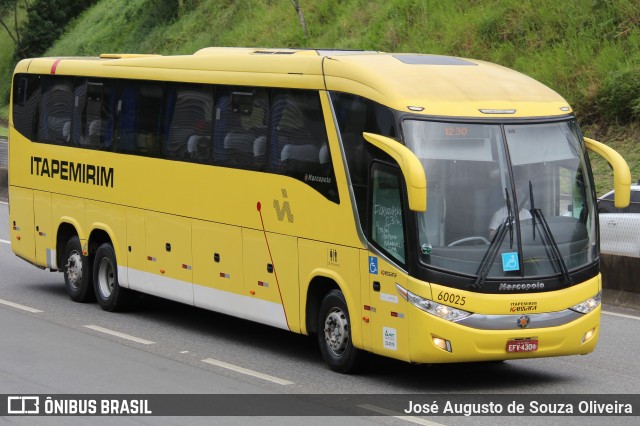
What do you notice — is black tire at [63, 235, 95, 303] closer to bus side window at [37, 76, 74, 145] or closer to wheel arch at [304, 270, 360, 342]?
bus side window at [37, 76, 74, 145]

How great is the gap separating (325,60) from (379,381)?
3.31 m

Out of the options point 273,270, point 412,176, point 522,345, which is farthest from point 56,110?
point 522,345

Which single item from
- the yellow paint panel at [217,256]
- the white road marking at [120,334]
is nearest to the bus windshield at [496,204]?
the yellow paint panel at [217,256]

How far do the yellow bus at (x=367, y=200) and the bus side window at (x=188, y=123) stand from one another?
0.09ft

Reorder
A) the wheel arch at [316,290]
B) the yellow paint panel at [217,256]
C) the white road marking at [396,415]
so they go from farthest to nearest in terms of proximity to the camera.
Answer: the yellow paint panel at [217,256] < the wheel arch at [316,290] < the white road marking at [396,415]

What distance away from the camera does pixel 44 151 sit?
18453 mm

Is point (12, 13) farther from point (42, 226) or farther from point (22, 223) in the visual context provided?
point (42, 226)

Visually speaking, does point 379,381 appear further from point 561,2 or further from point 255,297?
point 561,2

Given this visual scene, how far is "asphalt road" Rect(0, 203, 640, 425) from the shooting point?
11852 mm

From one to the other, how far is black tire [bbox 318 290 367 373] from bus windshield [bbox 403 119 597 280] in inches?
58.6

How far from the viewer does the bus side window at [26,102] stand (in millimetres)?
18875

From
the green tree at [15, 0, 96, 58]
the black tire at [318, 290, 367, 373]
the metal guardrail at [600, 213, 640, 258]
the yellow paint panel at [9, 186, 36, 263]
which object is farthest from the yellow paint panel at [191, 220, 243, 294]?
the green tree at [15, 0, 96, 58]

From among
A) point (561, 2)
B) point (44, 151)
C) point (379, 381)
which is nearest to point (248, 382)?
point (379, 381)

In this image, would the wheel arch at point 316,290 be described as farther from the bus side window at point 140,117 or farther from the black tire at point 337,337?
the bus side window at point 140,117
